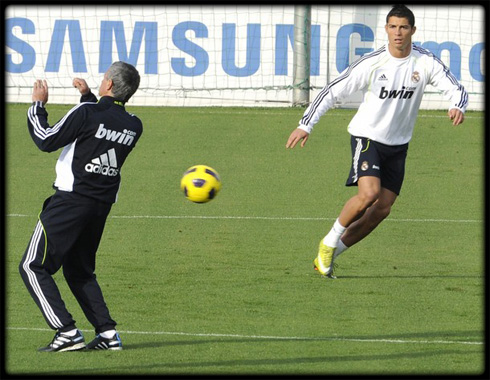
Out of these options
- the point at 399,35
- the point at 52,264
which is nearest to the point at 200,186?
the point at 52,264

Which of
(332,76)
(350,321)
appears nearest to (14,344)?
(350,321)

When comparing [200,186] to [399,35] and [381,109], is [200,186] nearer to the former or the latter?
[381,109]

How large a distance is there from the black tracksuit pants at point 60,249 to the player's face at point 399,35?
3800mm

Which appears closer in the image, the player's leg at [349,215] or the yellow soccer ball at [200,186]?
the yellow soccer ball at [200,186]

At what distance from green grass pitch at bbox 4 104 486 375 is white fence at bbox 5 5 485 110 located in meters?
1.56

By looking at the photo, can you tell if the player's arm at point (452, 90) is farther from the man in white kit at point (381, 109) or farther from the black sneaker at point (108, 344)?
the black sneaker at point (108, 344)

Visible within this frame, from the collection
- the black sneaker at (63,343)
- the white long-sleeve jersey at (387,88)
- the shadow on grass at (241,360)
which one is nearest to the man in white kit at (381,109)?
the white long-sleeve jersey at (387,88)

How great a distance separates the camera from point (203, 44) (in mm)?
23156

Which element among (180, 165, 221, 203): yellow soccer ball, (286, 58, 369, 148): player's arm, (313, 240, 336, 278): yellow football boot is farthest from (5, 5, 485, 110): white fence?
(180, 165, 221, 203): yellow soccer ball

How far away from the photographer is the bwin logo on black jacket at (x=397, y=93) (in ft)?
36.0

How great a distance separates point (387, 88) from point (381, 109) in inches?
8.3

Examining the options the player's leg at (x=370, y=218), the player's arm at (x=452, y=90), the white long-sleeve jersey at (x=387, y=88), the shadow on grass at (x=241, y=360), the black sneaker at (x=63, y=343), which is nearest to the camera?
the shadow on grass at (x=241, y=360)

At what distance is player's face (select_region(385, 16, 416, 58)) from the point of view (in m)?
10.7
